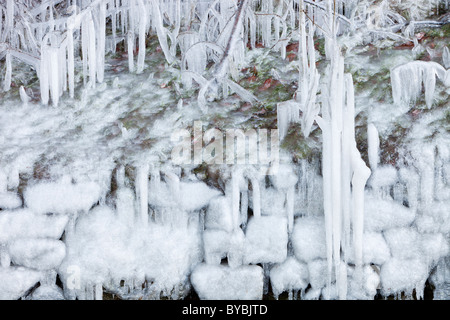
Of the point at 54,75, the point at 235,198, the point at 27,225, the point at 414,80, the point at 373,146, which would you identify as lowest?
the point at 27,225

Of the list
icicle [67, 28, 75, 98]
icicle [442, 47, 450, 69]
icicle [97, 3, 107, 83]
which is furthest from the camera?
icicle [97, 3, 107, 83]

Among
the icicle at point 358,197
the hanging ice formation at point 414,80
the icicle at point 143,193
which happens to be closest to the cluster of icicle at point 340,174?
the icicle at point 358,197

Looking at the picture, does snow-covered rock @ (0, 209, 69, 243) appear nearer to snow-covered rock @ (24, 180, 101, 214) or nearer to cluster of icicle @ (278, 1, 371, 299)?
snow-covered rock @ (24, 180, 101, 214)

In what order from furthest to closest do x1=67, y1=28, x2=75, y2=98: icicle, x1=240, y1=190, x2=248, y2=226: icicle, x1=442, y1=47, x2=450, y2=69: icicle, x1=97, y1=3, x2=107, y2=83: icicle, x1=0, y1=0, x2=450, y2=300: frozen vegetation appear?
1. x1=97, y1=3, x2=107, y2=83: icicle
2. x1=67, y1=28, x2=75, y2=98: icicle
3. x1=442, y1=47, x2=450, y2=69: icicle
4. x1=240, y1=190, x2=248, y2=226: icicle
5. x1=0, y1=0, x2=450, y2=300: frozen vegetation

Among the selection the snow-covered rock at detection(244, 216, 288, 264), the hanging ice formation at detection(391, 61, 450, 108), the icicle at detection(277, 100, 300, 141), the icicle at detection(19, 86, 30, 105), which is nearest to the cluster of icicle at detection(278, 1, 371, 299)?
the snow-covered rock at detection(244, 216, 288, 264)

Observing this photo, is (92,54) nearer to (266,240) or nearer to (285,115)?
(285,115)

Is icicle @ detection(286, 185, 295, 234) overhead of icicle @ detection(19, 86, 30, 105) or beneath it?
beneath

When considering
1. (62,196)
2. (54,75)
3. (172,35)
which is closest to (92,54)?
(54,75)

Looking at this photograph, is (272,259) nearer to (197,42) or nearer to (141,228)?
(141,228)

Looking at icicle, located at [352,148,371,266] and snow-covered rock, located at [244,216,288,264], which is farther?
snow-covered rock, located at [244,216,288,264]

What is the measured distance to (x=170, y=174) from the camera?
8.68 feet

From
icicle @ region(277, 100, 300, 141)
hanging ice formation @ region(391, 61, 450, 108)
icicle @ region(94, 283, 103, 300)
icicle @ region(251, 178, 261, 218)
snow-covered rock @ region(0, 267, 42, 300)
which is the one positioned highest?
hanging ice formation @ region(391, 61, 450, 108)

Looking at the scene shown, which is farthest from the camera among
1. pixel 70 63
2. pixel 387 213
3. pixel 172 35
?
pixel 172 35

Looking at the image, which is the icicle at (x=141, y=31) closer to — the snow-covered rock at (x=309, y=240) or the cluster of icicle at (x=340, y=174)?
the cluster of icicle at (x=340, y=174)
